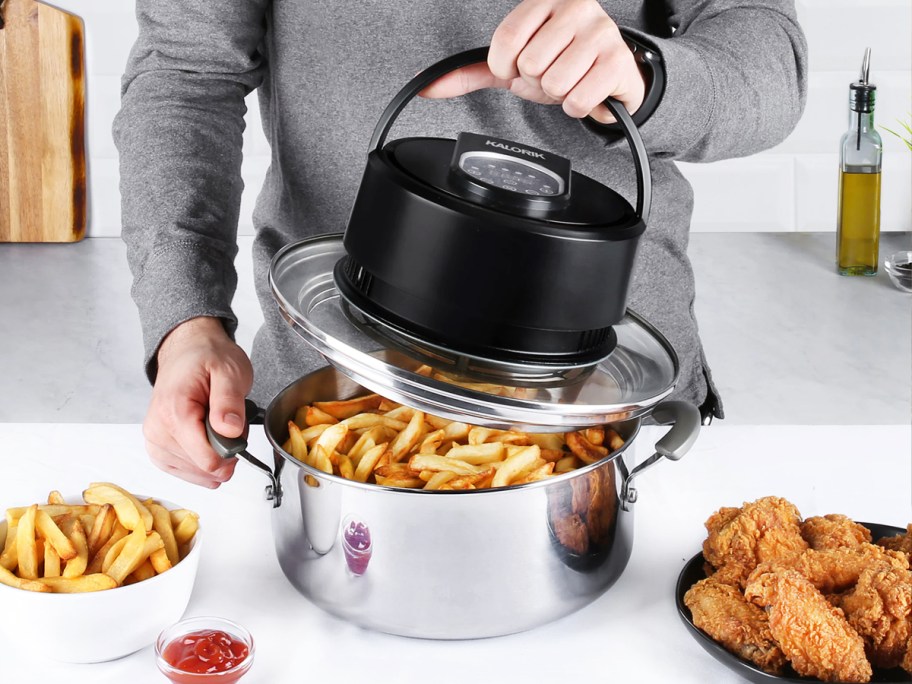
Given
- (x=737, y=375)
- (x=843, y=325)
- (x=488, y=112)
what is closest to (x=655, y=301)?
(x=488, y=112)

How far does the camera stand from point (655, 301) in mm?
1501

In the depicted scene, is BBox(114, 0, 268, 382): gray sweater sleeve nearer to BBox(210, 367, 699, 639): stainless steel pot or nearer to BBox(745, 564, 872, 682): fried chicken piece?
BBox(210, 367, 699, 639): stainless steel pot

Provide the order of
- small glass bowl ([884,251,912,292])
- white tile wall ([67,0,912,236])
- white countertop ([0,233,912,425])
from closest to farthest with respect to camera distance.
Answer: white countertop ([0,233,912,425]), small glass bowl ([884,251,912,292]), white tile wall ([67,0,912,236])

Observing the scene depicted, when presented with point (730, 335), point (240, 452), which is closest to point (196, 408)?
point (240, 452)

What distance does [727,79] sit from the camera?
Answer: 3.71 ft

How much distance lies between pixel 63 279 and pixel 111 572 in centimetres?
210

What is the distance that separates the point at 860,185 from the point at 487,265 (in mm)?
2211

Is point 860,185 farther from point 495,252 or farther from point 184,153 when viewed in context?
point 495,252

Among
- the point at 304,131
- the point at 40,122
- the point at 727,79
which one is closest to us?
the point at 727,79

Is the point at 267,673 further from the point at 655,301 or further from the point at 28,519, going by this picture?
the point at 655,301

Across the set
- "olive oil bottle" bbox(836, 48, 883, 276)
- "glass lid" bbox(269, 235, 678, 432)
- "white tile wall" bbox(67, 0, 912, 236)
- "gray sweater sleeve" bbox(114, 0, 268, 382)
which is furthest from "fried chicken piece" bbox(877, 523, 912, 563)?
"white tile wall" bbox(67, 0, 912, 236)

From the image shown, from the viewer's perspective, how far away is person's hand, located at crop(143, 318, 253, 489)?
1015mm

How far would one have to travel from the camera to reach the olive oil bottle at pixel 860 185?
260 cm

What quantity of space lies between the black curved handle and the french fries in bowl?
1.33ft
